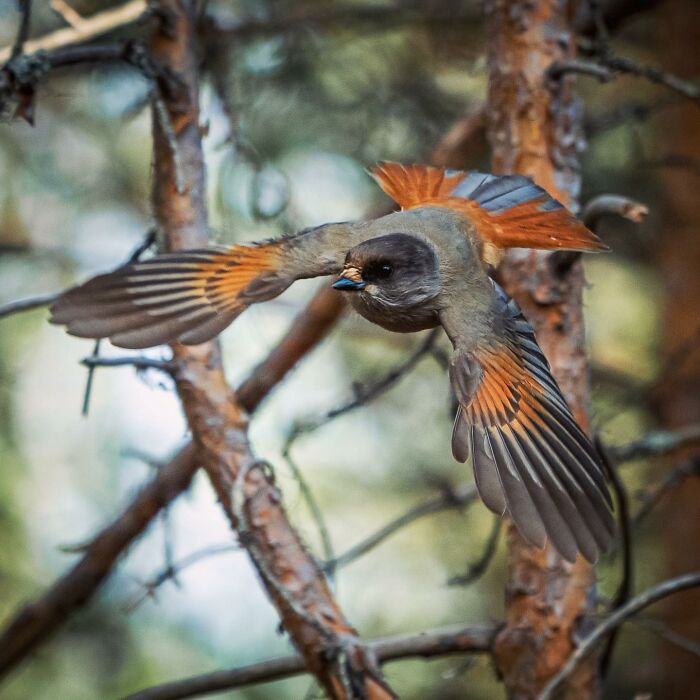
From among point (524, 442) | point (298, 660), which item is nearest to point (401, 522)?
point (298, 660)

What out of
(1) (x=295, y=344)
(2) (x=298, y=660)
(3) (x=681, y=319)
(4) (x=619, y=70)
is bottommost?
(2) (x=298, y=660)

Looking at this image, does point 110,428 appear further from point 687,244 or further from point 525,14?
point 525,14

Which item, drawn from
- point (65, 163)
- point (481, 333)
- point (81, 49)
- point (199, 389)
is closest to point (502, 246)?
point (481, 333)

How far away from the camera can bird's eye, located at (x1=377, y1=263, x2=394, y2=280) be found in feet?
7.85

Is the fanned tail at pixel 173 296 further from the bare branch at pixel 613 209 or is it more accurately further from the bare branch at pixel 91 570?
the bare branch at pixel 91 570

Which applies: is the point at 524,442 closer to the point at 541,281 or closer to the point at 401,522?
the point at 541,281

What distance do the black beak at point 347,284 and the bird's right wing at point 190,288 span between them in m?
0.10

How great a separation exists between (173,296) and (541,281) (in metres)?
0.92

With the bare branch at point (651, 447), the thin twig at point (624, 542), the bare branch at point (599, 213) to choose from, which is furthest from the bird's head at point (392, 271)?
the bare branch at point (651, 447)

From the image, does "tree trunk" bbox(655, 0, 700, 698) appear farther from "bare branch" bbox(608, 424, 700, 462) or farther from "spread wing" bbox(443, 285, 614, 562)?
"spread wing" bbox(443, 285, 614, 562)

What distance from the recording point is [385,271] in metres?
2.40

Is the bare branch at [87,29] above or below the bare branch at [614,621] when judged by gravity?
above

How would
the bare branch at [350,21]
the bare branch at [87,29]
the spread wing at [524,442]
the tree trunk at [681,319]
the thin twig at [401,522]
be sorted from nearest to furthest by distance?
the spread wing at [524,442], the thin twig at [401,522], the bare branch at [87,29], the bare branch at [350,21], the tree trunk at [681,319]

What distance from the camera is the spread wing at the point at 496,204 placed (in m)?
2.43
